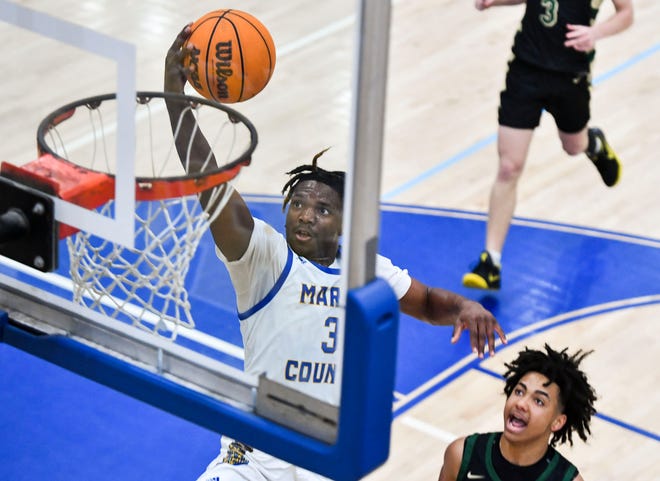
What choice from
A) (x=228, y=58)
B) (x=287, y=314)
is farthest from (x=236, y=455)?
(x=228, y=58)

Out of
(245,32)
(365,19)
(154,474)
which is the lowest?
(154,474)

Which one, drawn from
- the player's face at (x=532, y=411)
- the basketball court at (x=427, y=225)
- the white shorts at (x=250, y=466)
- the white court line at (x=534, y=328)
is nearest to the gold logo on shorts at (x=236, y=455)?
the white shorts at (x=250, y=466)

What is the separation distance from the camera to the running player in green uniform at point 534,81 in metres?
6.58

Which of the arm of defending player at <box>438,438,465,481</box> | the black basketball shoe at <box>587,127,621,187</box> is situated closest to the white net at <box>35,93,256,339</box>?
the arm of defending player at <box>438,438,465,481</box>

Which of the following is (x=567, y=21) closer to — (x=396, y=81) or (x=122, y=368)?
(x=396, y=81)

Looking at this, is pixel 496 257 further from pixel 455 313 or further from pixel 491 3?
pixel 455 313

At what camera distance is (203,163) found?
343 centimetres

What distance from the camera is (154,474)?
550 cm

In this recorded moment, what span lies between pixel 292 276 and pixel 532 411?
0.98 metres

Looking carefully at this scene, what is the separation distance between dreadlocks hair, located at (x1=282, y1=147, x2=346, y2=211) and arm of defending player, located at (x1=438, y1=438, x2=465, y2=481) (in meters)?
1.11

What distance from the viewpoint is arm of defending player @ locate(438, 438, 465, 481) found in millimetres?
4410

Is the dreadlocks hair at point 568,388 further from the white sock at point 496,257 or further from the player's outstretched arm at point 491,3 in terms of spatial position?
the player's outstretched arm at point 491,3

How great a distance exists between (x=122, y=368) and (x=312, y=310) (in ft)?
1.67

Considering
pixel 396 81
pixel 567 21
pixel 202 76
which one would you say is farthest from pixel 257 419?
pixel 396 81
